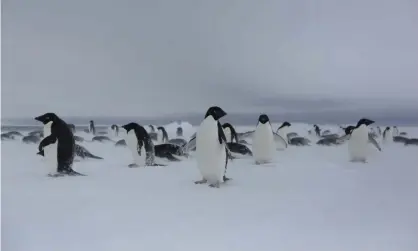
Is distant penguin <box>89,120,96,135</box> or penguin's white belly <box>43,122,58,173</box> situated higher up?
distant penguin <box>89,120,96,135</box>

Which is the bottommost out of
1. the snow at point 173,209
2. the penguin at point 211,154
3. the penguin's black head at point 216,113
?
the snow at point 173,209

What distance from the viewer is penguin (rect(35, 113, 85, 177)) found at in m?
1.58

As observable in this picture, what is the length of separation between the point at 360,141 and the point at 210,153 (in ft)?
1.70

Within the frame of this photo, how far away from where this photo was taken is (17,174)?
160 cm

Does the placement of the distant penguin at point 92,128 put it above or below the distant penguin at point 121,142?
above

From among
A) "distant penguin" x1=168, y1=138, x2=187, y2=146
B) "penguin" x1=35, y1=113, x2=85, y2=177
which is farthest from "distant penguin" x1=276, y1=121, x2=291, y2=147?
"penguin" x1=35, y1=113, x2=85, y2=177

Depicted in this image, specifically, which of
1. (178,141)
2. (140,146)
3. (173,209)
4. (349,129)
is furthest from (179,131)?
(349,129)

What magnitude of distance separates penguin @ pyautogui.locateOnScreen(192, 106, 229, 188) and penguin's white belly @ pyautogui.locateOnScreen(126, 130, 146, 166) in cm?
19

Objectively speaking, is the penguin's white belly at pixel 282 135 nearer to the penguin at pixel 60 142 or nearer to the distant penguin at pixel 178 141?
the distant penguin at pixel 178 141

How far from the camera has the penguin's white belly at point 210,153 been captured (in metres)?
1.60

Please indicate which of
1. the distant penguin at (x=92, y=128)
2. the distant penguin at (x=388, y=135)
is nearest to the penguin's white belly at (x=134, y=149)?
Result: the distant penguin at (x=92, y=128)

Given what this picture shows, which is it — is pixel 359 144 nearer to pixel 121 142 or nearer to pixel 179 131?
pixel 179 131

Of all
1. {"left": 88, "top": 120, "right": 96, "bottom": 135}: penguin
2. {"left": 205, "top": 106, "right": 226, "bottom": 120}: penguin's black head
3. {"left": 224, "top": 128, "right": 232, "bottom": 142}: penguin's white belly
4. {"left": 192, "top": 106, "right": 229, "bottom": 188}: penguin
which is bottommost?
{"left": 192, "top": 106, "right": 229, "bottom": 188}: penguin

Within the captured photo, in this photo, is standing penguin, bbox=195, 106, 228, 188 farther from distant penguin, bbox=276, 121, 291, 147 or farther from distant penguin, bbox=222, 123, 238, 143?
distant penguin, bbox=276, 121, 291, 147
